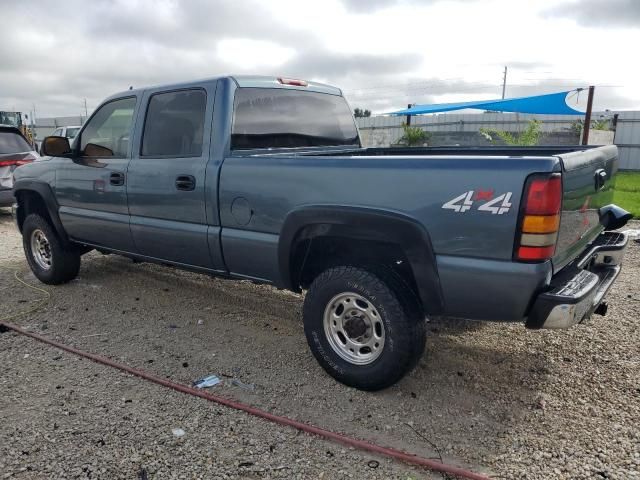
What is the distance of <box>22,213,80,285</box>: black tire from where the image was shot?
5.13m

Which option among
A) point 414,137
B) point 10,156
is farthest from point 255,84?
point 414,137

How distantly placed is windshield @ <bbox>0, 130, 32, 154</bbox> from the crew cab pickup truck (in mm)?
4996

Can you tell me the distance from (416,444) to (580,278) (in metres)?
1.25

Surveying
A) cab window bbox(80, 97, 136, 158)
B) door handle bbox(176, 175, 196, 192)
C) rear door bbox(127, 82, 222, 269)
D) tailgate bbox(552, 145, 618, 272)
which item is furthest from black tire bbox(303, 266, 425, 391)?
cab window bbox(80, 97, 136, 158)

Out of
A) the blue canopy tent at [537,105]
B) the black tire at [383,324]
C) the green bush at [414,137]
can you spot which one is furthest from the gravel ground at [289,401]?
the green bush at [414,137]

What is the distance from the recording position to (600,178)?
3176mm

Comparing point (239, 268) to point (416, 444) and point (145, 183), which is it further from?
point (416, 444)

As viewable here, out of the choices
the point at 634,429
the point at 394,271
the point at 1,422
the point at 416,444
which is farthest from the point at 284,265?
the point at 634,429

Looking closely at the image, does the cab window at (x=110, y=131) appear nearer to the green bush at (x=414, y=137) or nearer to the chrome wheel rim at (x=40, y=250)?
the chrome wheel rim at (x=40, y=250)

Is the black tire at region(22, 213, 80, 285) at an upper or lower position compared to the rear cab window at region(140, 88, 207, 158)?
→ lower

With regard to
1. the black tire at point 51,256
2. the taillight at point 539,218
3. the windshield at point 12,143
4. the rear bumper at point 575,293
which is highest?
the windshield at point 12,143

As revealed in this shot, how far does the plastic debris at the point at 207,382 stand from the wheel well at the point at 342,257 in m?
0.79

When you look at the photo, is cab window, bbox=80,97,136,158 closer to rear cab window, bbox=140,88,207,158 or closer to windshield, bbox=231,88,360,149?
rear cab window, bbox=140,88,207,158

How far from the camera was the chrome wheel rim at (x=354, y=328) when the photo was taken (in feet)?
10.0
